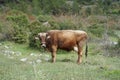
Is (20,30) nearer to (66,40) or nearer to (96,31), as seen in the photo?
(96,31)

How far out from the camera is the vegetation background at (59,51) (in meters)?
13.4

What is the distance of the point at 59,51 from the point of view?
22516 mm

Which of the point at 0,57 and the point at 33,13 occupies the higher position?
the point at 0,57

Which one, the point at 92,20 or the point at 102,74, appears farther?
the point at 92,20

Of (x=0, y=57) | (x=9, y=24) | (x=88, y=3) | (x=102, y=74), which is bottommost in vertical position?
(x=88, y=3)

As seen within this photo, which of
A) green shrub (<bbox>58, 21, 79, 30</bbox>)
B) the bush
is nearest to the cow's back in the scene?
the bush

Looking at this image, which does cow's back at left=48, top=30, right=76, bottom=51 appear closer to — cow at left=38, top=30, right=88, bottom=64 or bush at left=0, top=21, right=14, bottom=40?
cow at left=38, top=30, right=88, bottom=64

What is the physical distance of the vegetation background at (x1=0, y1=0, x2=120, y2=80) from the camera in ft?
43.8

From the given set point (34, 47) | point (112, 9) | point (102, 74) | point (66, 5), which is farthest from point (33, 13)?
point (102, 74)

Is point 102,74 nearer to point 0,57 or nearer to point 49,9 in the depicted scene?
point 0,57

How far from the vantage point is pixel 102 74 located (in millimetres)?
13539

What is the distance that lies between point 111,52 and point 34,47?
4.66m

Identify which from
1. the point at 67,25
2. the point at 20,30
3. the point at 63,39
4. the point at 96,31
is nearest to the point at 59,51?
the point at 63,39

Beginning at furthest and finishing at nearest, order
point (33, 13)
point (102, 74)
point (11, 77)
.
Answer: point (33, 13), point (102, 74), point (11, 77)
